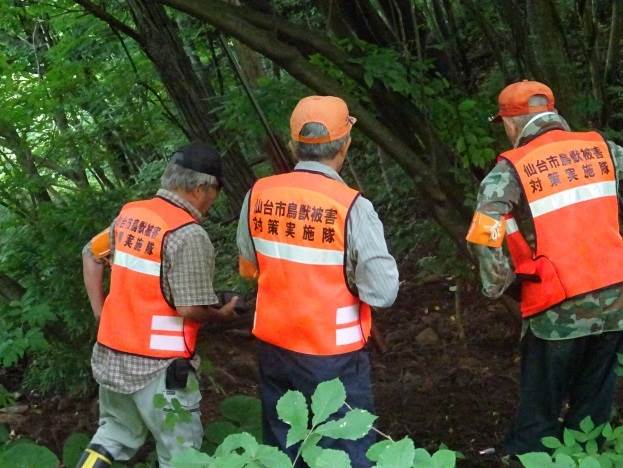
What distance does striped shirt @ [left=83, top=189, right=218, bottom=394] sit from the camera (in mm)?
3199

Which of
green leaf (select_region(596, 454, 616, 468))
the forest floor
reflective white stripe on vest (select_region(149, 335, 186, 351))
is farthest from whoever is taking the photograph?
the forest floor

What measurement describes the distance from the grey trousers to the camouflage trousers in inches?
60.7

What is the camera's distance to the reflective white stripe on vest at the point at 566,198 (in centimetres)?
319

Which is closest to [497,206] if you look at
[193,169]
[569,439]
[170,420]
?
[569,439]

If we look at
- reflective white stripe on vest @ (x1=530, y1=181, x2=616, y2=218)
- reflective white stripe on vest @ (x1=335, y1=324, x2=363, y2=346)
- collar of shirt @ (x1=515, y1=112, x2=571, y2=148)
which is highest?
collar of shirt @ (x1=515, y1=112, x2=571, y2=148)

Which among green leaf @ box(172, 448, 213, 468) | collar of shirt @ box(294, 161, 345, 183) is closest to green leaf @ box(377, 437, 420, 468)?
green leaf @ box(172, 448, 213, 468)

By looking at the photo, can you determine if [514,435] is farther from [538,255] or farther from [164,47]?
[164,47]

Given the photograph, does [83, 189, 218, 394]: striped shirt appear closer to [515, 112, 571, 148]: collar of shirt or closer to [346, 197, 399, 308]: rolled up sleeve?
[346, 197, 399, 308]: rolled up sleeve

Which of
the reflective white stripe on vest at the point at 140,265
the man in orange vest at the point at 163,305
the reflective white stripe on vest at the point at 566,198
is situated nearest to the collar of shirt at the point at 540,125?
the reflective white stripe on vest at the point at 566,198

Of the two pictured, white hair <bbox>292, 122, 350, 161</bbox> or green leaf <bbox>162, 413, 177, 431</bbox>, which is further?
green leaf <bbox>162, 413, 177, 431</bbox>

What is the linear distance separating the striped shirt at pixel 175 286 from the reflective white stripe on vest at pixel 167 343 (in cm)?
6

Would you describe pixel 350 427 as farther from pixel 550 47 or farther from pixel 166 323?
pixel 550 47

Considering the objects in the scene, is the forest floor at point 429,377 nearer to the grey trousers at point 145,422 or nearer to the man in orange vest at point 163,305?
the grey trousers at point 145,422

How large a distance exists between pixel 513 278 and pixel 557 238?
0.27 m
